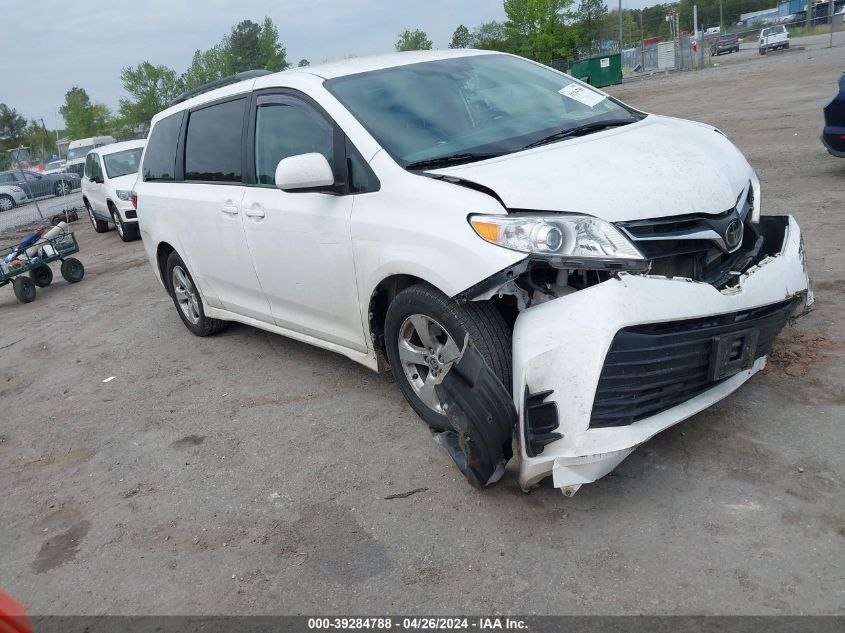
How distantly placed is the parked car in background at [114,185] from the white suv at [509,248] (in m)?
9.80

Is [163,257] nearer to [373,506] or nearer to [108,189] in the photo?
[373,506]

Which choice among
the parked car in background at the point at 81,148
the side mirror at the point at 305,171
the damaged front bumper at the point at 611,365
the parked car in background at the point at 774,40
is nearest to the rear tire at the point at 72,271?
the side mirror at the point at 305,171

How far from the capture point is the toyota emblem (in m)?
3.40

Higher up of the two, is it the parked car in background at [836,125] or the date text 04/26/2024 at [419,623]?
the parked car in background at [836,125]

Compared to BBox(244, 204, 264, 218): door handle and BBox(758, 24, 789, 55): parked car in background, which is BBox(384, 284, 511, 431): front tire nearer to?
BBox(244, 204, 264, 218): door handle

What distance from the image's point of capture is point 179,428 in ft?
15.5

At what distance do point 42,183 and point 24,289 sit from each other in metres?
17.3

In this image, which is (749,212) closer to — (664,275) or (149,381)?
(664,275)

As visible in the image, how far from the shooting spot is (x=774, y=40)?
42.0m

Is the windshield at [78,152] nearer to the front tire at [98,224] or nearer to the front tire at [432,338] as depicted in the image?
the front tire at [98,224]

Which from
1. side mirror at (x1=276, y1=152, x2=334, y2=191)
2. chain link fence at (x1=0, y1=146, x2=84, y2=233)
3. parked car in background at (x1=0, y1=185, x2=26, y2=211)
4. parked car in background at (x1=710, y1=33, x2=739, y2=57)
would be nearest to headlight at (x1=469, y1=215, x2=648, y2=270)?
side mirror at (x1=276, y1=152, x2=334, y2=191)

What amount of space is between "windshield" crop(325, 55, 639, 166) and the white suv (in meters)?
0.02

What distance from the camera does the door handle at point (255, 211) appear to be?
4.68m

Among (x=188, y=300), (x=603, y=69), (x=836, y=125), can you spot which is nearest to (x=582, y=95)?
(x=188, y=300)
